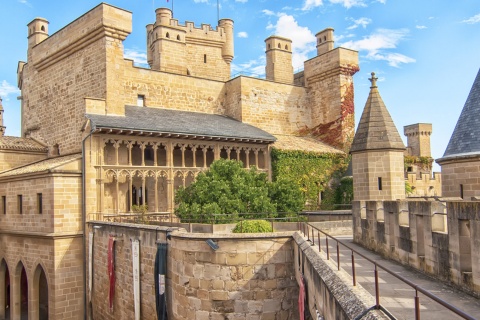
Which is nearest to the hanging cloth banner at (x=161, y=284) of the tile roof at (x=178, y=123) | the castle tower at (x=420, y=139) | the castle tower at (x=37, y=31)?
the tile roof at (x=178, y=123)

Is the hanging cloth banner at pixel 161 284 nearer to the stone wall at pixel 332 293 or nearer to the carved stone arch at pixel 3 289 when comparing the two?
the stone wall at pixel 332 293

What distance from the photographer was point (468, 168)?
11703 mm

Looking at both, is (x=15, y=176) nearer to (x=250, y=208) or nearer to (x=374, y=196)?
(x=250, y=208)

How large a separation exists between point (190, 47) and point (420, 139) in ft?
87.9

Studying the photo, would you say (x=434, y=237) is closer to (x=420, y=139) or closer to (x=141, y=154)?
(x=141, y=154)

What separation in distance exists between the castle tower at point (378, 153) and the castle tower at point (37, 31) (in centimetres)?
2215

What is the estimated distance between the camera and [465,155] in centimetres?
1155

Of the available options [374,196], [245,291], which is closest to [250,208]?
[374,196]

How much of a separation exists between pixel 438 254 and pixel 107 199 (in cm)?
1780

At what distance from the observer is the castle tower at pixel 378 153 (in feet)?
53.3

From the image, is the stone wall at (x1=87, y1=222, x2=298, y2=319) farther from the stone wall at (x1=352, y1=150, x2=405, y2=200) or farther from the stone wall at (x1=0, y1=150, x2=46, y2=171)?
the stone wall at (x1=0, y1=150, x2=46, y2=171)

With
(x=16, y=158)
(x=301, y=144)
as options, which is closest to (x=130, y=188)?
(x=16, y=158)

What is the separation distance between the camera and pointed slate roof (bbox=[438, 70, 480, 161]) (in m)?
11.5

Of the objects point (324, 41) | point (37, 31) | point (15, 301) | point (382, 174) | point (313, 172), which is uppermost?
point (324, 41)
